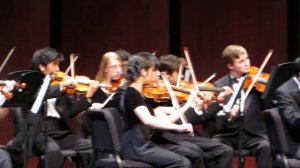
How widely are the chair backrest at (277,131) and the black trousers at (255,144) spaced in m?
0.65

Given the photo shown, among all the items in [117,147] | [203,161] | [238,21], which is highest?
[238,21]

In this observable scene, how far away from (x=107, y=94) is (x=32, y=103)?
2.58 feet

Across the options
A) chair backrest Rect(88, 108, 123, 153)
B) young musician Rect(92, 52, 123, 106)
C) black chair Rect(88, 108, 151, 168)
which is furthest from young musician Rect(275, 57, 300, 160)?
young musician Rect(92, 52, 123, 106)

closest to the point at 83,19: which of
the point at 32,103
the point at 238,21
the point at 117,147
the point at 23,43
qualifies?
the point at 23,43

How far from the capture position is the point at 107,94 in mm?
6246

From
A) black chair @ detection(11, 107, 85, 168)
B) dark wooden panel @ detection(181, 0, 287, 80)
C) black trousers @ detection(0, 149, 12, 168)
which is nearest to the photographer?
black trousers @ detection(0, 149, 12, 168)

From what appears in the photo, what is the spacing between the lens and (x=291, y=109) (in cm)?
516

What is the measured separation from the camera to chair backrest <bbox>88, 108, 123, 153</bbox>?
4.94 metres

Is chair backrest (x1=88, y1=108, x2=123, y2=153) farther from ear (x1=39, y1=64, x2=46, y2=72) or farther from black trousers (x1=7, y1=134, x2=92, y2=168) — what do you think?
ear (x1=39, y1=64, x2=46, y2=72)

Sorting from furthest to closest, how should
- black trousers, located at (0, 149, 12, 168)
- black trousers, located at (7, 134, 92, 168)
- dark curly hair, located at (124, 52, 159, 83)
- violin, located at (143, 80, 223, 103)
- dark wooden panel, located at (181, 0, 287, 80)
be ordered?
1. dark wooden panel, located at (181, 0, 287, 80)
2. violin, located at (143, 80, 223, 103)
3. black trousers, located at (7, 134, 92, 168)
4. black trousers, located at (0, 149, 12, 168)
5. dark curly hair, located at (124, 52, 159, 83)

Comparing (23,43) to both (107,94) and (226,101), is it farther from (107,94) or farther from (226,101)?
(226,101)

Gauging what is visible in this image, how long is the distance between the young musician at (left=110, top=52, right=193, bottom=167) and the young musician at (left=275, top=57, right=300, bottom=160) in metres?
0.70

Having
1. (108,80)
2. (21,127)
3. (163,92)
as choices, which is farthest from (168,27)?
(21,127)

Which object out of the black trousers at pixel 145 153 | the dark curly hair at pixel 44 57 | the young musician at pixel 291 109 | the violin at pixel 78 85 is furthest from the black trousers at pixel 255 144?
the dark curly hair at pixel 44 57
